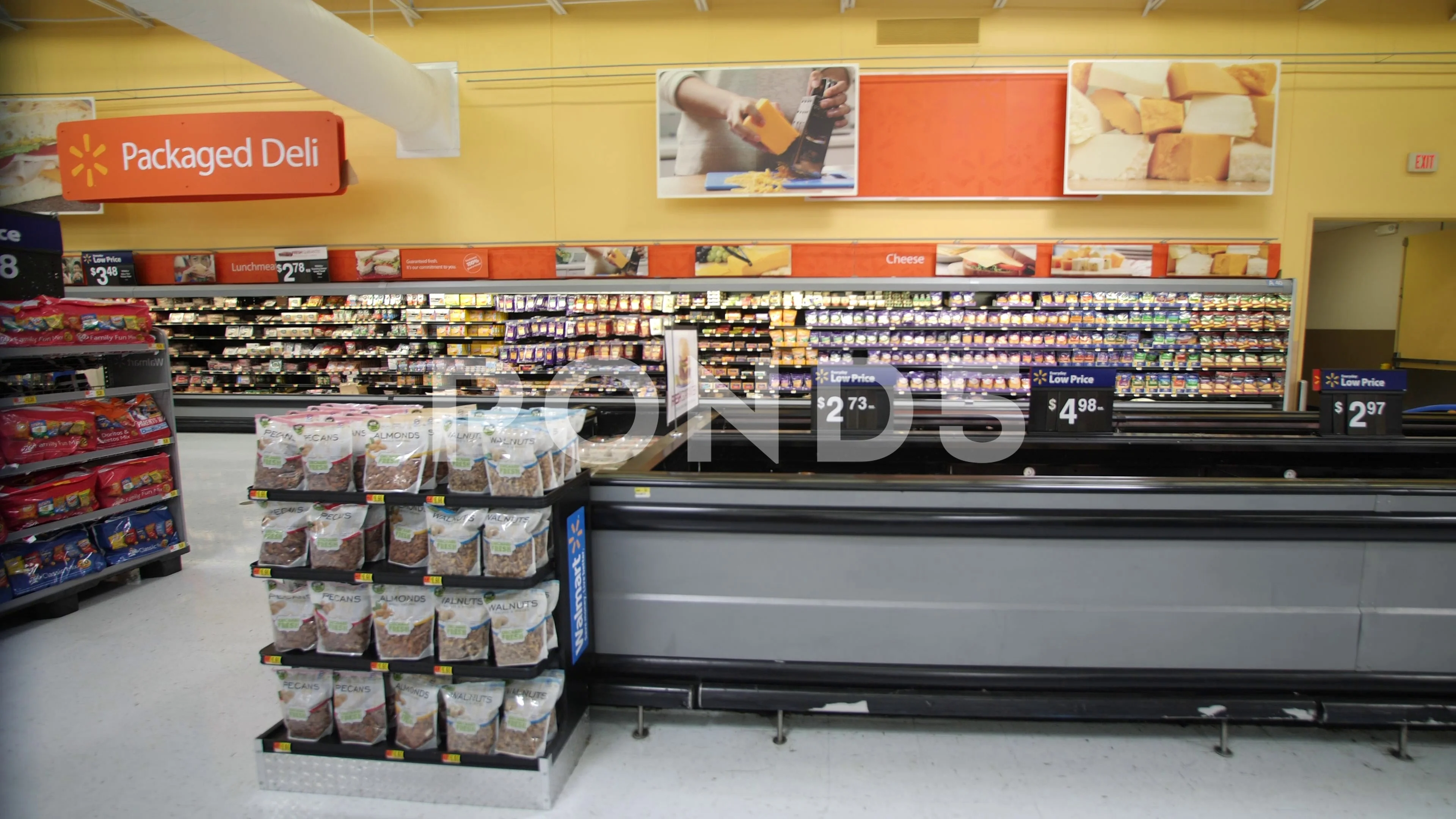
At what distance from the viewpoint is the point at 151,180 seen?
7.49m

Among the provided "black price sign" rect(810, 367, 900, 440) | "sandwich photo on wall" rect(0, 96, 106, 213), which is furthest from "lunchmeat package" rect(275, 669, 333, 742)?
"sandwich photo on wall" rect(0, 96, 106, 213)

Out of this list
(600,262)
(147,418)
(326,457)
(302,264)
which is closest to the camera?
(326,457)

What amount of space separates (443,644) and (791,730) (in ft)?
4.11

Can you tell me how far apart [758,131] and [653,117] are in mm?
1383

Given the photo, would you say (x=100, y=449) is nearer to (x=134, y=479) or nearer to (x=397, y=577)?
(x=134, y=479)

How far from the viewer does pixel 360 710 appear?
226 cm

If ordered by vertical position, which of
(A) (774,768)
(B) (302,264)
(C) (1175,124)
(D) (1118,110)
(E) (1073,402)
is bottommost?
(A) (774,768)

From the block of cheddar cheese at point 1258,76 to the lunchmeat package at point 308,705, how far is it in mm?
8873

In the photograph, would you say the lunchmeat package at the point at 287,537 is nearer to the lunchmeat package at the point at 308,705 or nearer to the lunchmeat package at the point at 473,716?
the lunchmeat package at the point at 308,705

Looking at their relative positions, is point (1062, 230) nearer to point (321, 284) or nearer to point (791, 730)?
point (791, 730)

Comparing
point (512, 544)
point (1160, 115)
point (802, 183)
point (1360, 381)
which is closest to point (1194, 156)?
point (1160, 115)

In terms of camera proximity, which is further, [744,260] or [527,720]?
[744,260]

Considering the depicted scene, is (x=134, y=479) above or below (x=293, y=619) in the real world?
above

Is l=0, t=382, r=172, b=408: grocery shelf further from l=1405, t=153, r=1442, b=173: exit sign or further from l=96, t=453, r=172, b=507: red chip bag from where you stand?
l=1405, t=153, r=1442, b=173: exit sign
